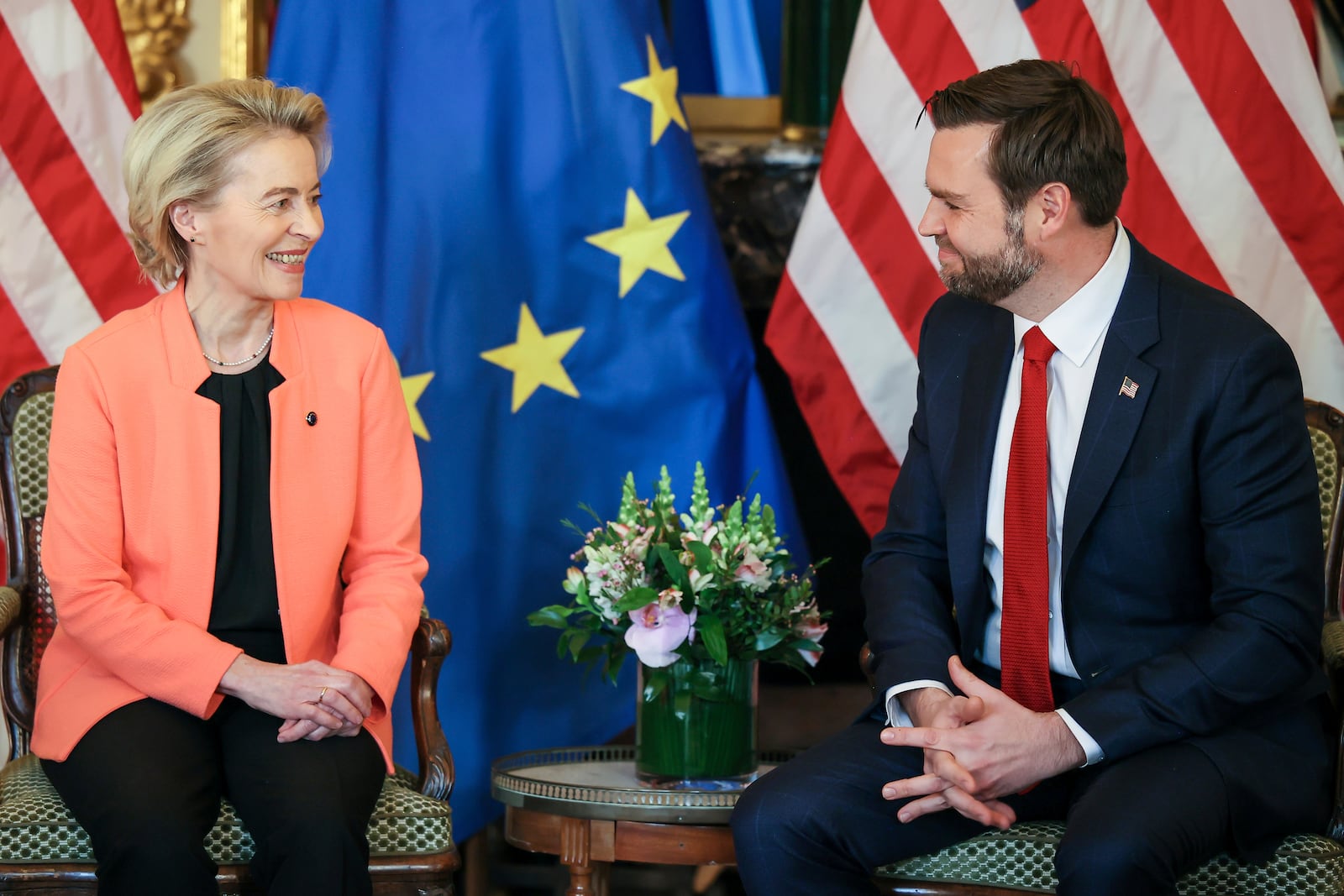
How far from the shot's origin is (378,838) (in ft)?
7.38

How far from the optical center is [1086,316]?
93.6 inches

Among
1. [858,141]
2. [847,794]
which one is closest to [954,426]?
[847,794]

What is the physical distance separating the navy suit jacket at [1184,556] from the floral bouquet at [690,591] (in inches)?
7.6

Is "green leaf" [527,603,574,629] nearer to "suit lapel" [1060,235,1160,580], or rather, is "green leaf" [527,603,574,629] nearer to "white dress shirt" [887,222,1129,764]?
"white dress shirt" [887,222,1129,764]

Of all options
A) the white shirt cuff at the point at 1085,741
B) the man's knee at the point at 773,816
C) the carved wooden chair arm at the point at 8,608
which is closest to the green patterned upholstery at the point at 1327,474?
the white shirt cuff at the point at 1085,741

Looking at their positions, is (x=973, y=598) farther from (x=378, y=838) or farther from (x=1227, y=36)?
(x=1227, y=36)

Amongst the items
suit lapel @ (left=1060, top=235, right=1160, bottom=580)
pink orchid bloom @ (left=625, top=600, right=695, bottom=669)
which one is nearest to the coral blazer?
pink orchid bloom @ (left=625, top=600, right=695, bottom=669)

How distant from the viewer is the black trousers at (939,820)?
2021 mm

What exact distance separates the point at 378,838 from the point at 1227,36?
230 cm

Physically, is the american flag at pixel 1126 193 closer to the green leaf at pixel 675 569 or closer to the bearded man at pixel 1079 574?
the bearded man at pixel 1079 574

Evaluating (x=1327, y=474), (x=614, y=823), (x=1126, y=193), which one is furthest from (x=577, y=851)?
(x=1126, y=193)

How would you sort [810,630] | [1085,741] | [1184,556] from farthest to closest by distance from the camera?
1. [810,630]
2. [1184,556]
3. [1085,741]

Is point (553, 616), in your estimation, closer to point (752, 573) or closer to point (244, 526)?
point (752, 573)

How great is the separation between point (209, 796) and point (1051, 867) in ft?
4.10
